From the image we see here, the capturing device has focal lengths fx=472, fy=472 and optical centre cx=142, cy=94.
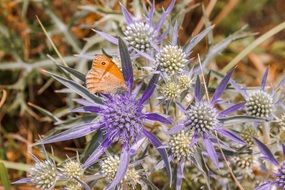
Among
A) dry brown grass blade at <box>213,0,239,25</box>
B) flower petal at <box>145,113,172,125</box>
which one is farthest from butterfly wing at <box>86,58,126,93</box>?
dry brown grass blade at <box>213,0,239,25</box>

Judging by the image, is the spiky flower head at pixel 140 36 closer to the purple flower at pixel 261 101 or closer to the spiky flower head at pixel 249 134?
the purple flower at pixel 261 101

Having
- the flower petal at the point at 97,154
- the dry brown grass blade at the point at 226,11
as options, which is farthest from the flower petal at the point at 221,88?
the dry brown grass blade at the point at 226,11

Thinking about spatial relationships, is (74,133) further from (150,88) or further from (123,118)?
(150,88)

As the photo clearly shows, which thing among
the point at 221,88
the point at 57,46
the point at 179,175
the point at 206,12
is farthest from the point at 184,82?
the point at 57,46

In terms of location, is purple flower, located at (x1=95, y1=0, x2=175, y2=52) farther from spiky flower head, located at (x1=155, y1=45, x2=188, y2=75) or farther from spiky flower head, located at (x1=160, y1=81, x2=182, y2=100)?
spiky flower head, located at (x1=160, y1=81, x2=182, y2=100)

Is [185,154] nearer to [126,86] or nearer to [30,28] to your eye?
[126,86]

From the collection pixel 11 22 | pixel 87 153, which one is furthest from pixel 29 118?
pixel 87 153
